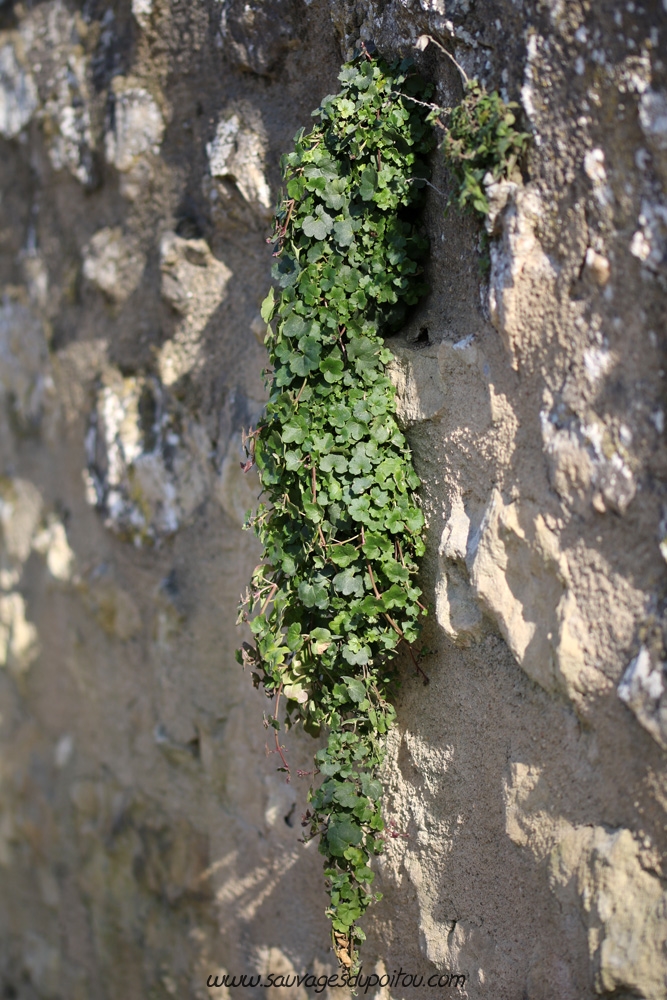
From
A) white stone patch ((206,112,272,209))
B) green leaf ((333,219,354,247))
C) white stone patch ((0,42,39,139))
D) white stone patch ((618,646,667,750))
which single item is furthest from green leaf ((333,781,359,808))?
white stone patch ((0,42,39,139))

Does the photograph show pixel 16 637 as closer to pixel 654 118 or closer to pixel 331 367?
pixel 331 367

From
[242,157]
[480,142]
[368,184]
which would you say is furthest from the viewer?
[242,157]

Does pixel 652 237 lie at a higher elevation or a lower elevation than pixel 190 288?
lower

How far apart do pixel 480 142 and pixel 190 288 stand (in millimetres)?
1054

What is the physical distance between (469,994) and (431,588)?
0.79 meters

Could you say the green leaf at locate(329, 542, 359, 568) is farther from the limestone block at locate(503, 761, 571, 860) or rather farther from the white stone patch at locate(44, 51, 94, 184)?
the white stone patch at locate(44, 51, 94, 184)

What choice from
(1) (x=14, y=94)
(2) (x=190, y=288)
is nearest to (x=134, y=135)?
(2) (x=190, y=288)

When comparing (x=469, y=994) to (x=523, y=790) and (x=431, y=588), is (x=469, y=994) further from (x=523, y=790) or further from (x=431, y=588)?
(x=431, y=588)

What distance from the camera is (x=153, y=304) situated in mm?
2484

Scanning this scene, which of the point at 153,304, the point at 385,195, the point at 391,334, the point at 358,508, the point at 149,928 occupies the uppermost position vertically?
the point at 153,304

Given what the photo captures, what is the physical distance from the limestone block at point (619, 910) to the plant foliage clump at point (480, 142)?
109 centimetres

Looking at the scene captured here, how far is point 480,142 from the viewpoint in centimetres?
148

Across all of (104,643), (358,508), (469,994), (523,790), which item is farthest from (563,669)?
(104,643)

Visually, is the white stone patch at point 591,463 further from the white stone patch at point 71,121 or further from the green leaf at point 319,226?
the white stone patch at point 71,121
